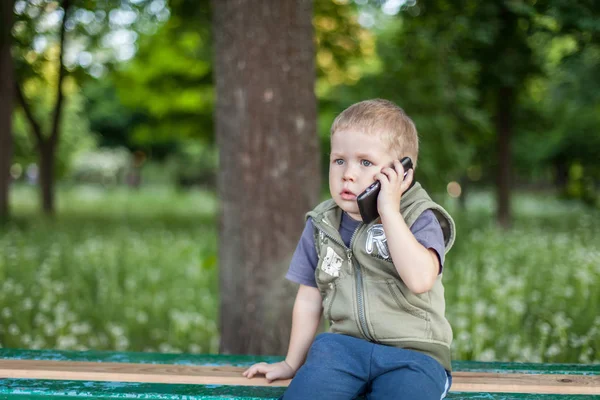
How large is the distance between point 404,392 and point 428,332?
0.28 metres

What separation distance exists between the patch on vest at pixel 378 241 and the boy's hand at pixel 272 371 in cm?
61

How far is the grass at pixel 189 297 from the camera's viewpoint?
15.9 ft

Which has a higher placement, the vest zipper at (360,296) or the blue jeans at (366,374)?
the vest zipper at (360,296)

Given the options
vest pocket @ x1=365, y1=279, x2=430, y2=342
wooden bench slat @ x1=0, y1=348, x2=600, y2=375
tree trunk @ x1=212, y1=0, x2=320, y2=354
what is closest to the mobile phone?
vest pocket @ x1=365, y1=279, x2=430, y2=342

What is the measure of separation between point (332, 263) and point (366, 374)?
433mm

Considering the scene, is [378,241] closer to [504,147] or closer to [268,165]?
[268,165]

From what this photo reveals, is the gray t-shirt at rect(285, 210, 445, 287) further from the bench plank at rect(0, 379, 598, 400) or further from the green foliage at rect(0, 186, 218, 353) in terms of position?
the green foliage at rect(0, 186, 218, 353)

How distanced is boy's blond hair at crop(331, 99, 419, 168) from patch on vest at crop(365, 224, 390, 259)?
0.29 metres

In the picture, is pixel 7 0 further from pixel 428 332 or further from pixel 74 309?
pixel 428 332

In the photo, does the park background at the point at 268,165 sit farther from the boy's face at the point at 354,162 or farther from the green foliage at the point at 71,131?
the green foliage at the point at 71,131

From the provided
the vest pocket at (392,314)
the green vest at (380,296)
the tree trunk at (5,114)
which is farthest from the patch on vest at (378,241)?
the tree trunk at (5,114)

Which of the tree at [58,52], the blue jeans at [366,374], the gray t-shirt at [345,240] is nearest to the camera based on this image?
the blue jeans at [366,374]

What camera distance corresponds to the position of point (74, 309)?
5.98 m

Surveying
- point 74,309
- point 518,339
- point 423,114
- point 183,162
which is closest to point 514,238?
point 423,114
